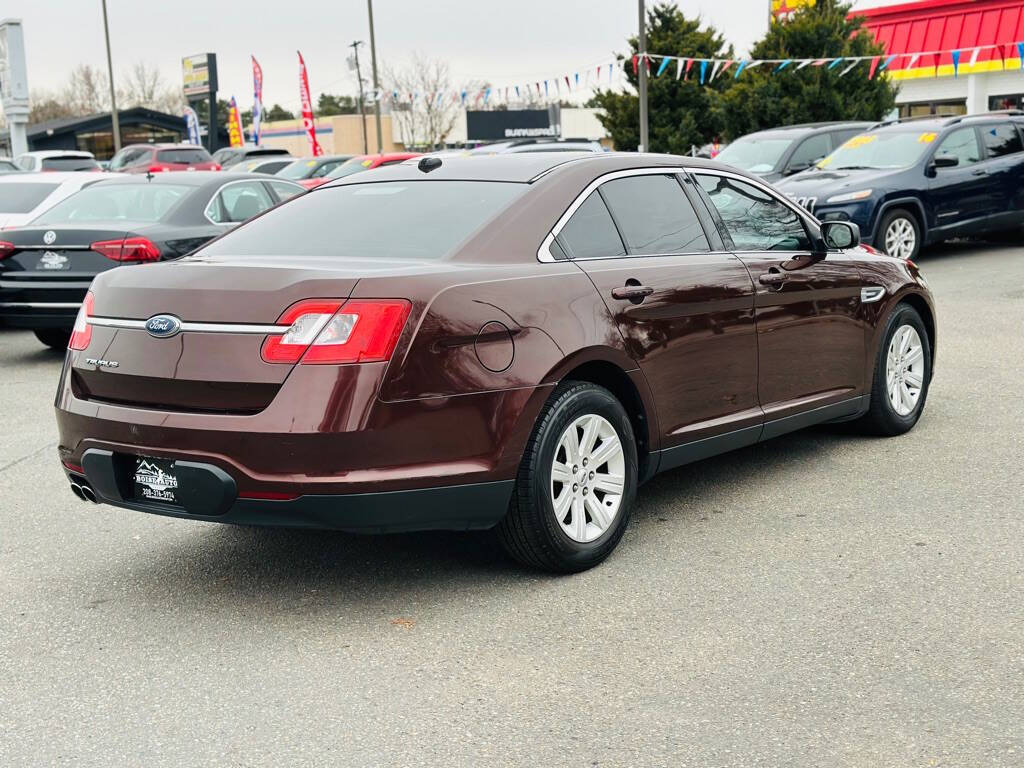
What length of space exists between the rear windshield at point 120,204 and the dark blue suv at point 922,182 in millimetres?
7278

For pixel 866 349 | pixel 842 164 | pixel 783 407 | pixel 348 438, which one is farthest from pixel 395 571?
pixel 842 164

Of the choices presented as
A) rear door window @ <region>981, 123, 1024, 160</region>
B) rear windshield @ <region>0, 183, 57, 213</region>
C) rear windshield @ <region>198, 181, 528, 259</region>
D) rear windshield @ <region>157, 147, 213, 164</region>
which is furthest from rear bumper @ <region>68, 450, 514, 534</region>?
rear windshield @ <region>157, 147, 213, 164</region>

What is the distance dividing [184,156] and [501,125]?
37609 millimetres

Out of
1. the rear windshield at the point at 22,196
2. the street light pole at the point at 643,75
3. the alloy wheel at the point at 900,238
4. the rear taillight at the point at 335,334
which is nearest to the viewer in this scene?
the rear taillight at the point at 335,334

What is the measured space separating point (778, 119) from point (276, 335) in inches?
971

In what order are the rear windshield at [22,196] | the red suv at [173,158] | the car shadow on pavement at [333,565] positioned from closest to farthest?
the car shadow on pavement at [333,565] < the rear windshield at [22,196] < the red suv at [173,158]

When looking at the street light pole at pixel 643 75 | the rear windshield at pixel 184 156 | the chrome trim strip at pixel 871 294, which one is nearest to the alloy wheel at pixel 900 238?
the chrome trim strip at pixel 871 294

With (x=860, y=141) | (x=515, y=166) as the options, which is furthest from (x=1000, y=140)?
(x=515, y=166)

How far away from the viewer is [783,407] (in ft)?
19.7

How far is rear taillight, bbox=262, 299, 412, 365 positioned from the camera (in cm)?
419

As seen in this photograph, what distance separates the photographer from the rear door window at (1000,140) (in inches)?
632

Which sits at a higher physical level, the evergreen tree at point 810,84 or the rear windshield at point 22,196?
the evergreen tree at point 810,84

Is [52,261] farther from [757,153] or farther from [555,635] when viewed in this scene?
[757,153]

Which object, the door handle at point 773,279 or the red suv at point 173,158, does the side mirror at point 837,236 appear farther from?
the red suv at point 173,158
